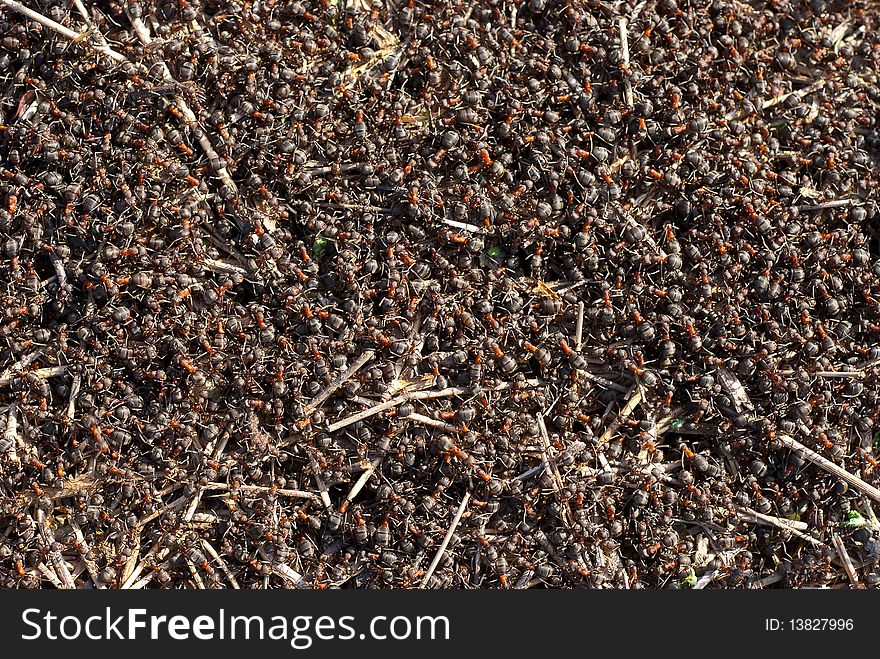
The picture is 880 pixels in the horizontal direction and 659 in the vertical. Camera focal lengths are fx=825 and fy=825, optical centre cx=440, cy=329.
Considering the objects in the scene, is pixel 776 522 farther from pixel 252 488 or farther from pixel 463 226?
pixel 252 488

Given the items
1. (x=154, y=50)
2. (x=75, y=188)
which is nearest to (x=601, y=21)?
(x=154, y=50)

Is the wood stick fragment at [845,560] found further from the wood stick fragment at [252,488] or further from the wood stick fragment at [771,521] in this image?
the wood stick fragment at [252,488]

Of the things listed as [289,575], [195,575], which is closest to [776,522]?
[289,575]

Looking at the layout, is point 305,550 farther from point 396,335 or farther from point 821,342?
point 821,342

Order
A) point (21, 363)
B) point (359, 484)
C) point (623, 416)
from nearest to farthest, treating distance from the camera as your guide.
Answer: point (21, 363) < point (359, 484) < point (623, 416)

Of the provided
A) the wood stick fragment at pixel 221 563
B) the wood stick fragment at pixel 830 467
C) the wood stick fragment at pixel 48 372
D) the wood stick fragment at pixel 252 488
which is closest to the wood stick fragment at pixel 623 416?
the wood stick fragment at pixel 830 467

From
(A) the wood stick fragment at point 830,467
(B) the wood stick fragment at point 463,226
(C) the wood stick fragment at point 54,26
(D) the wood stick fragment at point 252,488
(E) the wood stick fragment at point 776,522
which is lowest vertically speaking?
(E) the wood stick fragment at point 776,522

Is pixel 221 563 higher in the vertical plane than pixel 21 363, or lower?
lower
